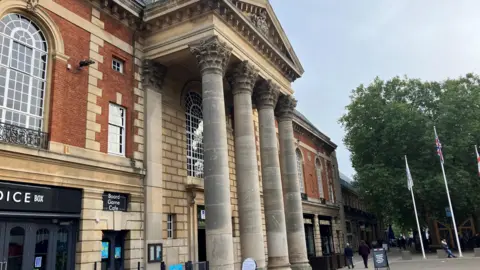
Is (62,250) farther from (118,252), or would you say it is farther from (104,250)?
(118,252)

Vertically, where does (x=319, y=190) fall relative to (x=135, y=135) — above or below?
above

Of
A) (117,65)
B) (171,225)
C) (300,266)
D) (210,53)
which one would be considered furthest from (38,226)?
(300,266)

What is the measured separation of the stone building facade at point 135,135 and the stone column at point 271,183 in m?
0.07

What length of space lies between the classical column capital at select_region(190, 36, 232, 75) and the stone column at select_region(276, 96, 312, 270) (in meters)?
8.28

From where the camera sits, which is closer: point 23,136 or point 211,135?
point 23,136

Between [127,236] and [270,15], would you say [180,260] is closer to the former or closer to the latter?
[127,236]

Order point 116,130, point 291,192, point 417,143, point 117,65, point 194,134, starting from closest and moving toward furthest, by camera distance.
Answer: point 116,130, point 117,65, point 194,134, point 291,192, point 417,143

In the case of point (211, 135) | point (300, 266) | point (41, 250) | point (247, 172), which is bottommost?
point (300, 266)

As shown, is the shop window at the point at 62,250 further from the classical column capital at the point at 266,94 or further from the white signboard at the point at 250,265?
the classical column capital at the point at 266,94

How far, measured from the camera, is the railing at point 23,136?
11430 millimetres

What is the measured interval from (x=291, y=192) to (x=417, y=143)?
1849cm

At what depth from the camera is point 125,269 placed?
14.5 m

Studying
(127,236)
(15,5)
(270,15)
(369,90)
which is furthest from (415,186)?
(15,5)

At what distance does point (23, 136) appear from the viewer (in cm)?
1196
